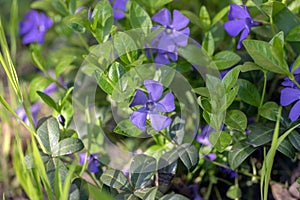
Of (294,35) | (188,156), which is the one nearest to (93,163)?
(188,156)

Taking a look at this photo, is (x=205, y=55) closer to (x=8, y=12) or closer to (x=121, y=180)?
(x=121, y=180)

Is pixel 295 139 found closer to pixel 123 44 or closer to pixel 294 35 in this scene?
pixel 294 35

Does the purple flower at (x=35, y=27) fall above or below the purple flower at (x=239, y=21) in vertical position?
below

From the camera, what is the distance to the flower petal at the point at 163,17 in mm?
1367

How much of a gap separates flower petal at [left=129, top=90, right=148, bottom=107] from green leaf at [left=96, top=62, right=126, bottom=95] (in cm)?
5

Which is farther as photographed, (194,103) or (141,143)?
(141,143)

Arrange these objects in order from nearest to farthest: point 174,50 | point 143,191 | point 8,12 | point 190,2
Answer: point 143,191, point 174,50, point 190,2, point 8,12

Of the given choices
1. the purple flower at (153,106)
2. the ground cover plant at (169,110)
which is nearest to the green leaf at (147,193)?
the ground cover plant at (169,110)

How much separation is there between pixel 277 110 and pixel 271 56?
154mm

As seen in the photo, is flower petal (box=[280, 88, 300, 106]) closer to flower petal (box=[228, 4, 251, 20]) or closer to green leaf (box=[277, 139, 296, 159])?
green leaf (box=[277, 139, 296, 159])

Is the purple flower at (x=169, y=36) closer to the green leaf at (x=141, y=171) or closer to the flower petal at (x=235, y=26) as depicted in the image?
the flower petal at (x=235, y=26)

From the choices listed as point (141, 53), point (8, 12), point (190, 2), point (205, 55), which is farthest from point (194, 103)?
point (8, 12)

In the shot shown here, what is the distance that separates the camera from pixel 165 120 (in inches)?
45.1

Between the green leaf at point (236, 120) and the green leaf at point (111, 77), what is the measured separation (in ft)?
0.89
